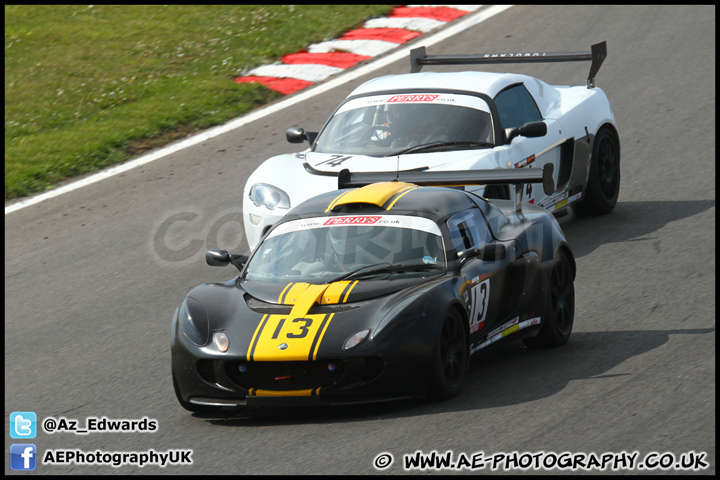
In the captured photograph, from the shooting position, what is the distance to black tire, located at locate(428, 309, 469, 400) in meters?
6.00

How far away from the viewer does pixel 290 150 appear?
13.0 m

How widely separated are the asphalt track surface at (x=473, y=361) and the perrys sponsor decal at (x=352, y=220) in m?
1.13

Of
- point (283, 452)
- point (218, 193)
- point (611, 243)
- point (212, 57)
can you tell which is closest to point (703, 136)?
point (611, 243)

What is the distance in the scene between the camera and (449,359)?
20.3 feet

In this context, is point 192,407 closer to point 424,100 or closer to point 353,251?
point 353,251

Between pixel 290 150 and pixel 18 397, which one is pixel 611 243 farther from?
pixel 18 397

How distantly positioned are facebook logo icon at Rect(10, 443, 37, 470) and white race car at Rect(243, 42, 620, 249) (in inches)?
135

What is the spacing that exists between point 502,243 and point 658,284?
6.68 ft

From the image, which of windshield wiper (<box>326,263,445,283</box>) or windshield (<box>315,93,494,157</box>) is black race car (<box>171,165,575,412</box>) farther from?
windshield (<box>315,93,494,157</box>)

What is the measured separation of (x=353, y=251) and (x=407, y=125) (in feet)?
10.8

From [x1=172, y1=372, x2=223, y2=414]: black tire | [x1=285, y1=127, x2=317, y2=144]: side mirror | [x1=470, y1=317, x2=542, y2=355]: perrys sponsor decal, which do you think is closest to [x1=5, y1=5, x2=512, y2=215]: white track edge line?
[x1=285, y1=127, x2=317, y2=144]: side mirror

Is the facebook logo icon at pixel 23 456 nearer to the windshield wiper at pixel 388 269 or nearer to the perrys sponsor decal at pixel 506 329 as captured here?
the windshield wiper at pixel 388 269

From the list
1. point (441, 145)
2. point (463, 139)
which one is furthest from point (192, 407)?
point (463, 139)

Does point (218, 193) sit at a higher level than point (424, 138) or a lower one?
lower
